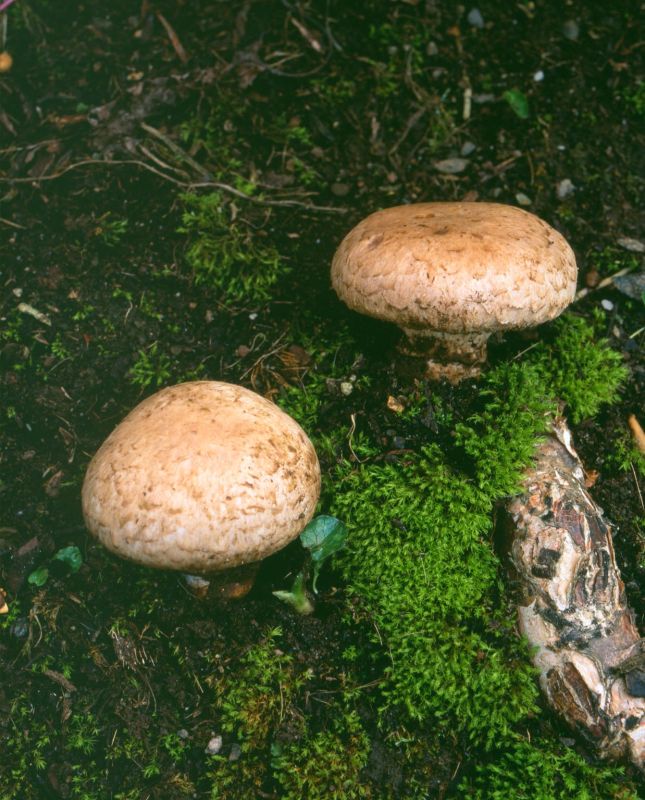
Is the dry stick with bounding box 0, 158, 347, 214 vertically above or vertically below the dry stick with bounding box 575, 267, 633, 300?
above

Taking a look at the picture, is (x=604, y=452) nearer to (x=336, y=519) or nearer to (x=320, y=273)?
(x=336, y=519)

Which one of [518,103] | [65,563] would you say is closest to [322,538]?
[65,563]

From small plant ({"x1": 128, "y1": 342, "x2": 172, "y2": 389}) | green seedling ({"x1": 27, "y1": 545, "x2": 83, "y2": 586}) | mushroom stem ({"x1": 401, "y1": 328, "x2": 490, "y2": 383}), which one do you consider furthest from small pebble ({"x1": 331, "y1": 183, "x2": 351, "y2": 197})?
green seedling ({"x1": 27, "y1": 545, "x2": 83, "y2": 586})

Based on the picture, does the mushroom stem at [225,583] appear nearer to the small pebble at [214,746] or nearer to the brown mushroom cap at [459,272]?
the small pebble at [214,746]

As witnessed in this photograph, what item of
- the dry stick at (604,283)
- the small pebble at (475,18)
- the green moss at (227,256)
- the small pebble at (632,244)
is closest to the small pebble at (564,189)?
the small pebble at (632,244)

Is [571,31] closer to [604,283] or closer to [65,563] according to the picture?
[604,283]

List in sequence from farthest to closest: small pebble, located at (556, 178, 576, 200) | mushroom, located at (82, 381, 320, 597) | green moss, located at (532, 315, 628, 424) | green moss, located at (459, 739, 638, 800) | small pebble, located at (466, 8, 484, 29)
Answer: small pebble, located at (466, 8, 484, 29) < small pebble, located at (556, 178, 576, 200) < green moss, located at (532, 315, 628, 424) < green moss, located at (459, 739, 638, 800) < mushroom, located at (82, 381, 320, 597)

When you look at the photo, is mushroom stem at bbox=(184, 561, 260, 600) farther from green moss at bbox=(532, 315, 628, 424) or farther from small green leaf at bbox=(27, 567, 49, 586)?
green moss at bbox=(532, 315, 628, 424)
